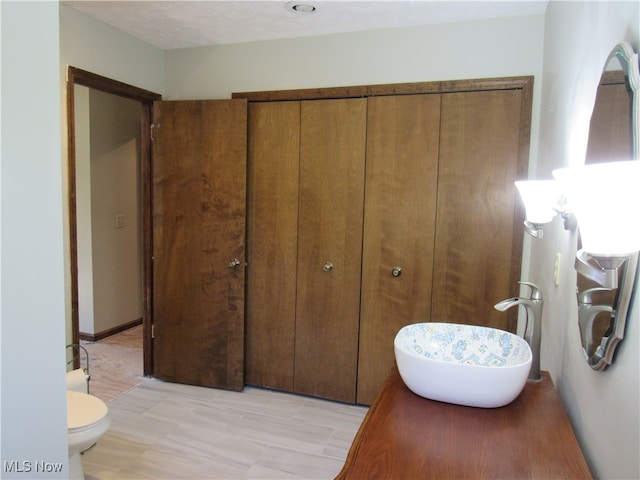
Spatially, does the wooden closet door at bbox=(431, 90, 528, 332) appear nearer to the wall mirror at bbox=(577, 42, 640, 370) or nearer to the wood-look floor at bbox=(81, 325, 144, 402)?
the wall mirror at bbox=(577, 42, 640, 370)

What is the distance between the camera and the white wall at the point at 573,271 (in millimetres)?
986

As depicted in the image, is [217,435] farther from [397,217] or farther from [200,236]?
[397,217]

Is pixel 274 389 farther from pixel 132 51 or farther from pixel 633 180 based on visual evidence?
pixel 633 180

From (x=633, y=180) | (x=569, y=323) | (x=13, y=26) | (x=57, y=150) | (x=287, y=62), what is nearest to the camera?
(x=633, y=180)

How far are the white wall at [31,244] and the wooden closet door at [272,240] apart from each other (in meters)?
2.01

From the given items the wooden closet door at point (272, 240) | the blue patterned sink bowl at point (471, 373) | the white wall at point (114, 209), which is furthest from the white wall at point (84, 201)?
the blue patterned sink bowl at point (471, 373)

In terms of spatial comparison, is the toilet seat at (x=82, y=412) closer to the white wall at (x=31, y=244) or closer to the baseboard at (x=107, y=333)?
the white wall at (x=31, y=244)

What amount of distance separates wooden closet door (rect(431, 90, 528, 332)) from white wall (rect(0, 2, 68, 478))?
7.08 feet

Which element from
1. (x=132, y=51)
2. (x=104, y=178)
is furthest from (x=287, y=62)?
(x=104, y=178)

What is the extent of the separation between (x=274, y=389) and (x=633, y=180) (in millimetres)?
2803

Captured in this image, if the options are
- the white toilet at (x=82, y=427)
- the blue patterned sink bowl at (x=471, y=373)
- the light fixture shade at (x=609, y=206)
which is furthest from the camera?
the white toilet at (x=82, y=427)

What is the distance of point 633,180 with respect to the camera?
80cm

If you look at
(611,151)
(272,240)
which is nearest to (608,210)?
(611,151)

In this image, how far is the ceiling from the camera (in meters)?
2.42
